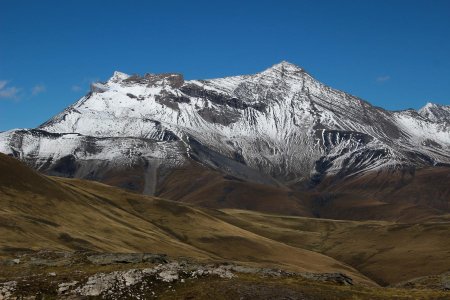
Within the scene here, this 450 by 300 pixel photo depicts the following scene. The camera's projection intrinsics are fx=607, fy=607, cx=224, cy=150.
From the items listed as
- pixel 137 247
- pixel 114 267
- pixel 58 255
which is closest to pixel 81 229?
pixel 137 247

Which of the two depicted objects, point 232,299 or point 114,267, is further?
point 114,267

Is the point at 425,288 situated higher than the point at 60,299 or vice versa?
the point at 425,288

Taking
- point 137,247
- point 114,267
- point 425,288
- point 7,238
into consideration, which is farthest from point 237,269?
point 137,247

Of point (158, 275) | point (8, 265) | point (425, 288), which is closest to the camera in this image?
point (158, 275)

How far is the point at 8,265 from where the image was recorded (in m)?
68.4

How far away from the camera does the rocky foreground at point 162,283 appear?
185 ft

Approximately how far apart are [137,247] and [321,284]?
14158 cm

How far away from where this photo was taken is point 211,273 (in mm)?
61781

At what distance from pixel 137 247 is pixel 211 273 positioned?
462 feet

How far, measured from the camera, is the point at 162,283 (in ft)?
192

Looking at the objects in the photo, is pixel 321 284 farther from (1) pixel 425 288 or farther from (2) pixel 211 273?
(1) pixel 425 288

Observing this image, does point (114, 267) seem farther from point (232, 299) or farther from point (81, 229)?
point (81, 229)

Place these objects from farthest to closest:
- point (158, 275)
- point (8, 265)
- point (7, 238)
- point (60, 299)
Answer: point (7, 238), point (8, 265), point (158, 275), point (60, 299)

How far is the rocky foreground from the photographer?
56438 mm
